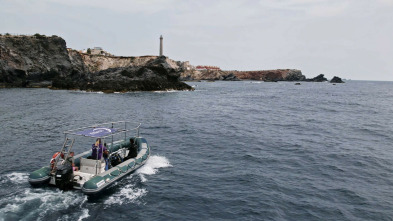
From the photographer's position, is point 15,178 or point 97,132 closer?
point 15,178

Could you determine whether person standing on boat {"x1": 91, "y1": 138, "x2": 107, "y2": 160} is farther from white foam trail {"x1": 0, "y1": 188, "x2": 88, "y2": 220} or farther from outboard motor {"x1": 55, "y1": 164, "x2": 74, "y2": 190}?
white foam trail {"x1": 0, "y1": 188, "x2": 88, "y2": 220}

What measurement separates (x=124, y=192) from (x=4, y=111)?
36.3 meters

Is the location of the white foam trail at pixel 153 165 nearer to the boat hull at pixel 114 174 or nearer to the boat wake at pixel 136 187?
the boat wake at pixel 136 187

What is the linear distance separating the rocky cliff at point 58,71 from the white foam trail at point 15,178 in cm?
6532

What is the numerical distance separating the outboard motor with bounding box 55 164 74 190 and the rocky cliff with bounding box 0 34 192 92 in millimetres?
68933

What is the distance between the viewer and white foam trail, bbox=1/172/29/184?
56.7 ft

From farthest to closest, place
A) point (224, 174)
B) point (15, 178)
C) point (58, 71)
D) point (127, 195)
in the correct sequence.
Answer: point (58, 71)
point (224, 174)
point (15, 178)
point (127, 195)

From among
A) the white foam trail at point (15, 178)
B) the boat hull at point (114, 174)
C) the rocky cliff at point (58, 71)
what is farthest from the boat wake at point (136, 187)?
the rocky cliff at point (58, 71)

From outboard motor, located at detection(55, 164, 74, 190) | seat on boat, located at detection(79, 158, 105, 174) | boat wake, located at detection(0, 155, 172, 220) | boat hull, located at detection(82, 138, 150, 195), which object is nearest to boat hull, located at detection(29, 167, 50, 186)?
boat wake, located at detection(0, 155, 172, 220)

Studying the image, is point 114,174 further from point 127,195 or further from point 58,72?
point 58,72

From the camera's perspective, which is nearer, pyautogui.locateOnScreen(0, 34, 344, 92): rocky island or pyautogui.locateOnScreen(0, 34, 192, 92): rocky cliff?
pyautogui.locateOnScreen(0, 34, 344, 92): rocky island

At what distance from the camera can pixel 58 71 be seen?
348 ft

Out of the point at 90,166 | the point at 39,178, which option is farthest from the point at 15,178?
the point at 90,166

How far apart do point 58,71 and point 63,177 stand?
10276cm
